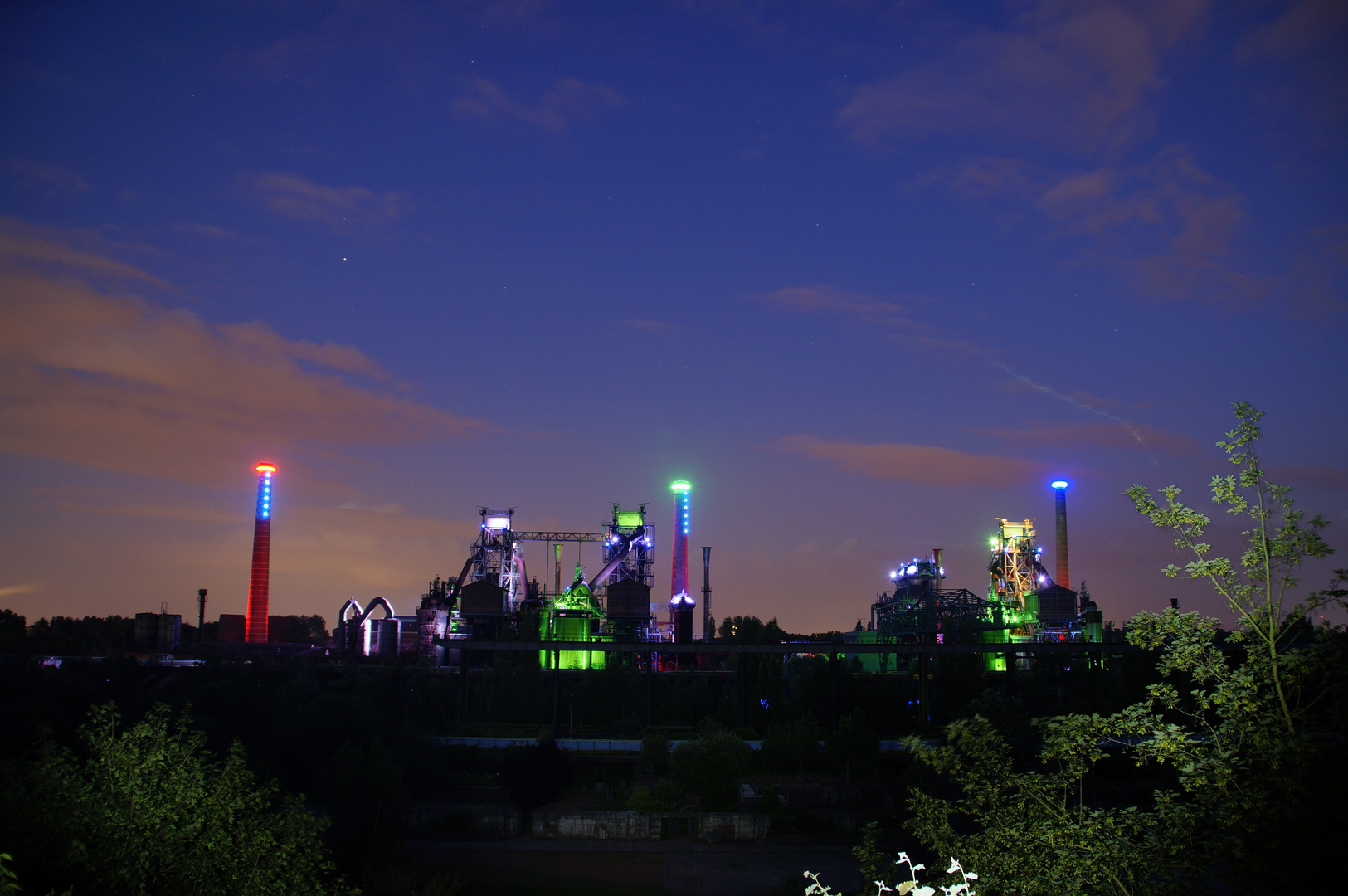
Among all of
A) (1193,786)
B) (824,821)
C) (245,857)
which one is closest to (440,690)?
(824,821)

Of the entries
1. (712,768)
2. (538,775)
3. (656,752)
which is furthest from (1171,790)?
(656,752)

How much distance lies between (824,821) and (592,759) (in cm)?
2263

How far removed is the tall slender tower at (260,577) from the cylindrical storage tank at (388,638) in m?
24.7

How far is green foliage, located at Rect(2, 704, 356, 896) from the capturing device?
22.2 meters

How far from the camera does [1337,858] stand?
11.2 metres

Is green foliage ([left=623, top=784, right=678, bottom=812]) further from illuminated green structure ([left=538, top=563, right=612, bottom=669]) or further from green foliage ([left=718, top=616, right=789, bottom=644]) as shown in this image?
green foliage ([left=718, top=616, right=789, bottom=644])

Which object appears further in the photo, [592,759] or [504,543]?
[504,543]

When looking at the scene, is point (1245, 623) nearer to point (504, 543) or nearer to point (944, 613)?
point (944, 613)

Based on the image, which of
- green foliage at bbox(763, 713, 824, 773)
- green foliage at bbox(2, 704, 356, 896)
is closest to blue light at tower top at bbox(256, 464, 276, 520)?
green foliage at bbox(763, 713, 824, 773)

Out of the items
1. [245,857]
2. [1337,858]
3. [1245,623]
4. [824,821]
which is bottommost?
[824,821]

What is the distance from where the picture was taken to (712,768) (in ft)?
200

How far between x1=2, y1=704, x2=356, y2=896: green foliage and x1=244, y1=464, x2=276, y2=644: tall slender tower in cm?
13239

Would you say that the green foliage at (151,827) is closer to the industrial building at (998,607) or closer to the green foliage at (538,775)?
the green foliage at (538,775)

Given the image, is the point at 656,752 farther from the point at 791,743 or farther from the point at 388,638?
the point at 388,638
